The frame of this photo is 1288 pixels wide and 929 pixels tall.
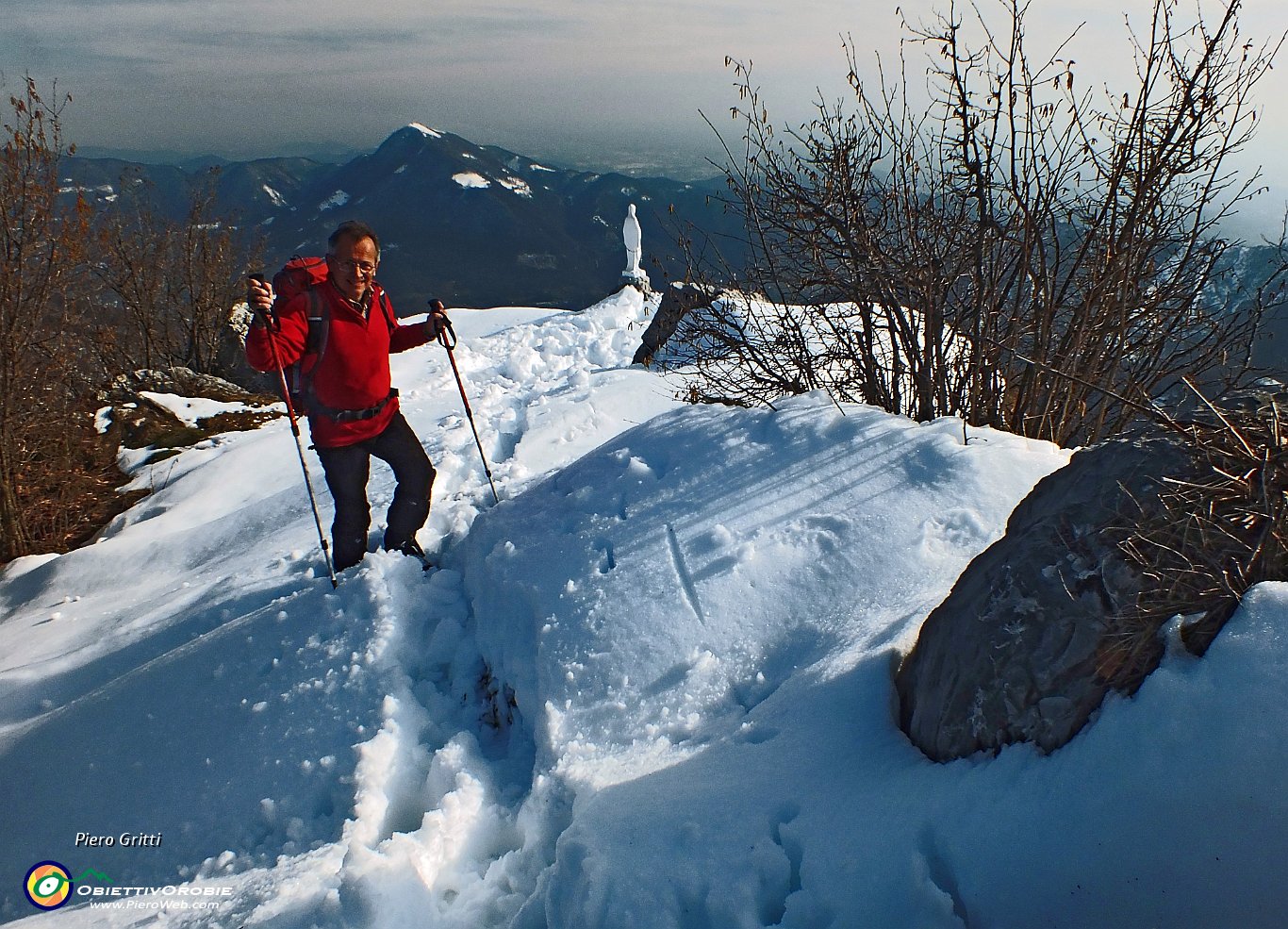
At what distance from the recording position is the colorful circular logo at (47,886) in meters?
2.72

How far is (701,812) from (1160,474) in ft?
5.46

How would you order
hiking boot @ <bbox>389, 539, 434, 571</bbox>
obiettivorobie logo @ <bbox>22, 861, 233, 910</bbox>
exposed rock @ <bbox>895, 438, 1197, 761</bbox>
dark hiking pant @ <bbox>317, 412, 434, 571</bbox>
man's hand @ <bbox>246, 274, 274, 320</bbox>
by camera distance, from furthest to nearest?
hiking boot @ <bbox>389, 539, 434, 571</bbox>, dark hiking pant @ <bbox>317, 412, 434, 571</bbox>, man's hand @ <bbox>246, 274, 274, 320</bbox>, obiettivorobie logo @ <bbox>22, 861, 233, 910</bbox>, exposed rock @ <bbox>895, 438, 1197, 761</bbox>

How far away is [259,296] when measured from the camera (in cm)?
369

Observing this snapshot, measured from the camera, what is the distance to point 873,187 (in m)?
4.79

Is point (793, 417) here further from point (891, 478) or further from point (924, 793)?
point (924, 793)

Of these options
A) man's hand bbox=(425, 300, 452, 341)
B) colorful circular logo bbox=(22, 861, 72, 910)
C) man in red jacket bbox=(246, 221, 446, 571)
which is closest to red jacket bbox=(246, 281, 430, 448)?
man in red jacket bbox=(246, 221, 446, 571)

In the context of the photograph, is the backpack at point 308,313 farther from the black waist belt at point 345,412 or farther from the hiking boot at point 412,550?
the hiking boot at point 412,550

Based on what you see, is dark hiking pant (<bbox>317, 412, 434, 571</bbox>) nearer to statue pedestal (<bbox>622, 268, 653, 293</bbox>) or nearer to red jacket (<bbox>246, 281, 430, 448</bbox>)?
red jacket (<bbox>246, 281, 430, 448</bbox>)

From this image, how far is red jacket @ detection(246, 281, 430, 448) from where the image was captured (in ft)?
12.5

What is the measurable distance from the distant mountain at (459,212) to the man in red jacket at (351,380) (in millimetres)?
59679

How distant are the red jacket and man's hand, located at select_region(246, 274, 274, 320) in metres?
0.07

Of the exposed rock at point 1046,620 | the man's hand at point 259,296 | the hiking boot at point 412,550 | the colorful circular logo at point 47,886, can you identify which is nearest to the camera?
the exposed rock at point 1046,620

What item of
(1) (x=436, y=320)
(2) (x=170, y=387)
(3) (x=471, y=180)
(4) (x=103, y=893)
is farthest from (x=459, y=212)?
(4) (x=103, y=893)

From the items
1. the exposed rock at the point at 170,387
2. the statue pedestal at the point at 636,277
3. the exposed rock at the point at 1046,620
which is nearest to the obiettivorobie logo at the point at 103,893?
the exposed rock at the point at 1046,620
